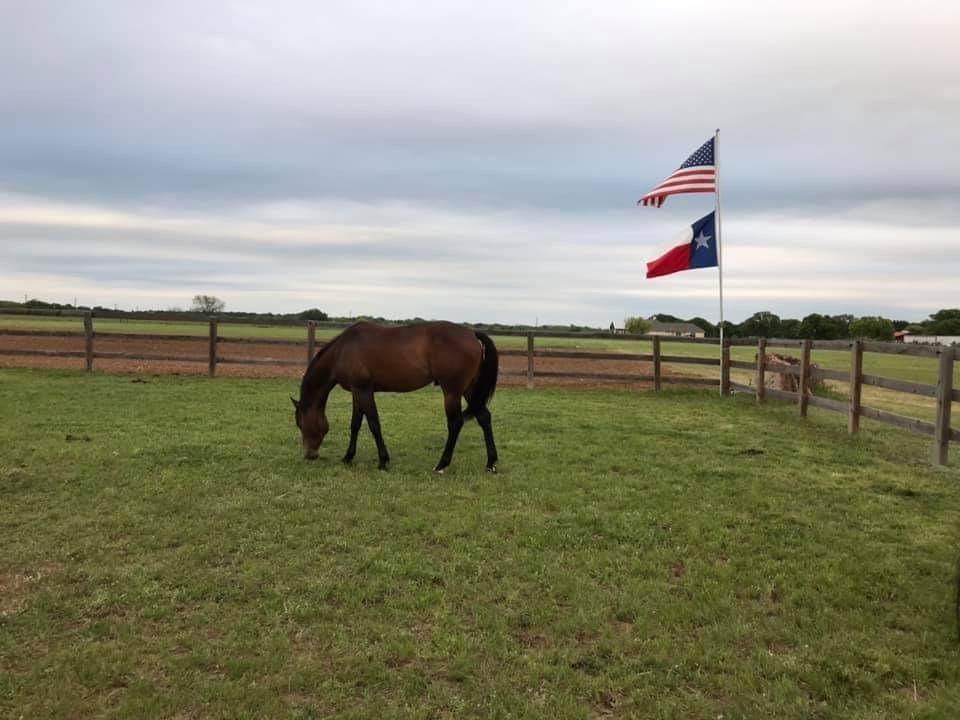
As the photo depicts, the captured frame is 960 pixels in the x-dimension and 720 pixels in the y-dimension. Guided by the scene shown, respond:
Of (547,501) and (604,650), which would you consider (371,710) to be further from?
(547,501)

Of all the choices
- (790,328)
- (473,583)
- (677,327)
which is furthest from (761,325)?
(473,583)

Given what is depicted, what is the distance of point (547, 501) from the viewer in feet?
18.6

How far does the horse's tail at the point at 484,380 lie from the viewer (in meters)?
7.11

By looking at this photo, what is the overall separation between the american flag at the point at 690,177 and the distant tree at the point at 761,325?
84.0 metres

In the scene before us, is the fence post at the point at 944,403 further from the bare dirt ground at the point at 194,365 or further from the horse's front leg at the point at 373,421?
the bare dirt ground at the point at 194,365

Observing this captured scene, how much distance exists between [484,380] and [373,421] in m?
1.30

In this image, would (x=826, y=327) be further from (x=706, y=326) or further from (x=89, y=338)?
(x=89, y=338)

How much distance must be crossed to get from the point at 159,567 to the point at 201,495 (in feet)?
5.25

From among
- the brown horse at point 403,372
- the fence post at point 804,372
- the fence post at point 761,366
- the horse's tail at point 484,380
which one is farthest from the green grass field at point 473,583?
the fence post at point 761,366

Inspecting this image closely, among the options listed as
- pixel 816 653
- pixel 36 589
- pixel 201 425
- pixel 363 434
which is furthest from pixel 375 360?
pixel 816 653

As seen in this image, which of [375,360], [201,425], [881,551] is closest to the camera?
[881,551]

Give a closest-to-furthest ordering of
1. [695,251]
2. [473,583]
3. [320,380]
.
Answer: [473,583]
[320,380]
[695,251]

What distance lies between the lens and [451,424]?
270 inches

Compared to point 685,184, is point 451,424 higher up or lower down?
lower down
